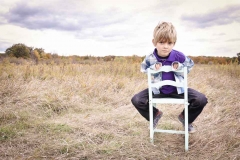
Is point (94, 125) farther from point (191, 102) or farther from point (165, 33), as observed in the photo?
point (165, 33)

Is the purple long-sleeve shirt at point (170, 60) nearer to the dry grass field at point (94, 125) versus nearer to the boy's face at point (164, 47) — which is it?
the boy's face at point (164, 47)

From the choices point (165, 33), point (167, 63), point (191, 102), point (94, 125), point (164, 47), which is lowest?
point (94, 125)

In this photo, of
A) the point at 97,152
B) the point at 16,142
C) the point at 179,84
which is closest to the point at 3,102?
the point at 16,142

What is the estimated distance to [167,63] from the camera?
9.12ft

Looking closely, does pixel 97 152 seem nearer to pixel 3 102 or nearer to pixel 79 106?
pixel 79 106

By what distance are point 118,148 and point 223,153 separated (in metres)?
1.26

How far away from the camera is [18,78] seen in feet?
19.4

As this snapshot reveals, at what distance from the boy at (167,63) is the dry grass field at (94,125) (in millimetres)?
443

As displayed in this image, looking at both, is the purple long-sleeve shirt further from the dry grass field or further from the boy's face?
the dry grass field

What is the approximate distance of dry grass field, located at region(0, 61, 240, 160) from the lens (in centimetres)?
249

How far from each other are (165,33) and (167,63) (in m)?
0.42

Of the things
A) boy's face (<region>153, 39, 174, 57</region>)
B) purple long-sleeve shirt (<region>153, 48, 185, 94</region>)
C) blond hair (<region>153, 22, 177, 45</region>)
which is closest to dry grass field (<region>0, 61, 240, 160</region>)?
purple long-sleeve shirt (<region>153, 48, 185, 94</region>)

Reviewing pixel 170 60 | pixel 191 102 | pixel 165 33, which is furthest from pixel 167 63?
pixel 191 102

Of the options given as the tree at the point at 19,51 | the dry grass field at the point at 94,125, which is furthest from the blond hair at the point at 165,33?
the tree at the point at 19,51
